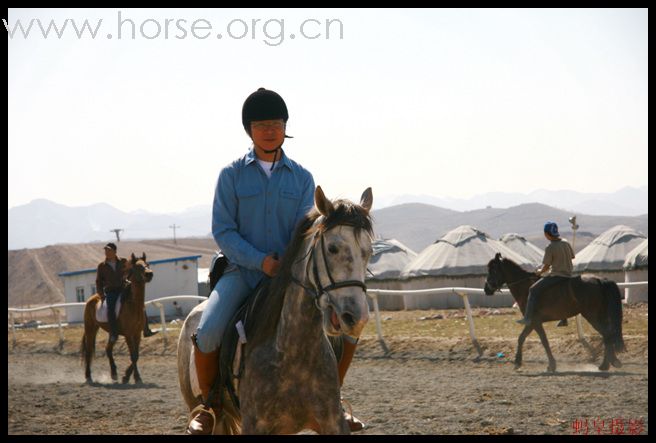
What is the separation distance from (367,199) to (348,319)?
940 millimetres

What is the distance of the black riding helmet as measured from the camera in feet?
18.3

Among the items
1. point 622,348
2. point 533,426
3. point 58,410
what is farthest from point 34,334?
point 533,426

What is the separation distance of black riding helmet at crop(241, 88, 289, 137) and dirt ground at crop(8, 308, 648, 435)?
3.98 m

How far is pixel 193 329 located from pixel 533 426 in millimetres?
4035

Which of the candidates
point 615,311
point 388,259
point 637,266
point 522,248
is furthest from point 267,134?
point 522,248

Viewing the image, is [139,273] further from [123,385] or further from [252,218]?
[252,218]

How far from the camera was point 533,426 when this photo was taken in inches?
322

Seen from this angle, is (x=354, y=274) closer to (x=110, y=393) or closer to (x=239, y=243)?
(x=239, y=243)

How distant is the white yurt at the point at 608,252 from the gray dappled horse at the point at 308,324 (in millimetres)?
33508

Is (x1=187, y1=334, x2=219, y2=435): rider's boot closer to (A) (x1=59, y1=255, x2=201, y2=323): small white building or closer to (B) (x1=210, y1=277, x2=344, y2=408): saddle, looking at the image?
(B) (x1=210, y1=277, x2=344, y2=408): saddle

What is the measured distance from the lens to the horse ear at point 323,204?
465cm

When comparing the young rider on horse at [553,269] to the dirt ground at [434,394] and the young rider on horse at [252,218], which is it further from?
the young rider on horse at [252,218]

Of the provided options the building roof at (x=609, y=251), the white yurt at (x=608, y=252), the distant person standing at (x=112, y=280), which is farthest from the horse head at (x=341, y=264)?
the building roof at (x=609, y=251)

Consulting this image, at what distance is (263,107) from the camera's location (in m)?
5.58
